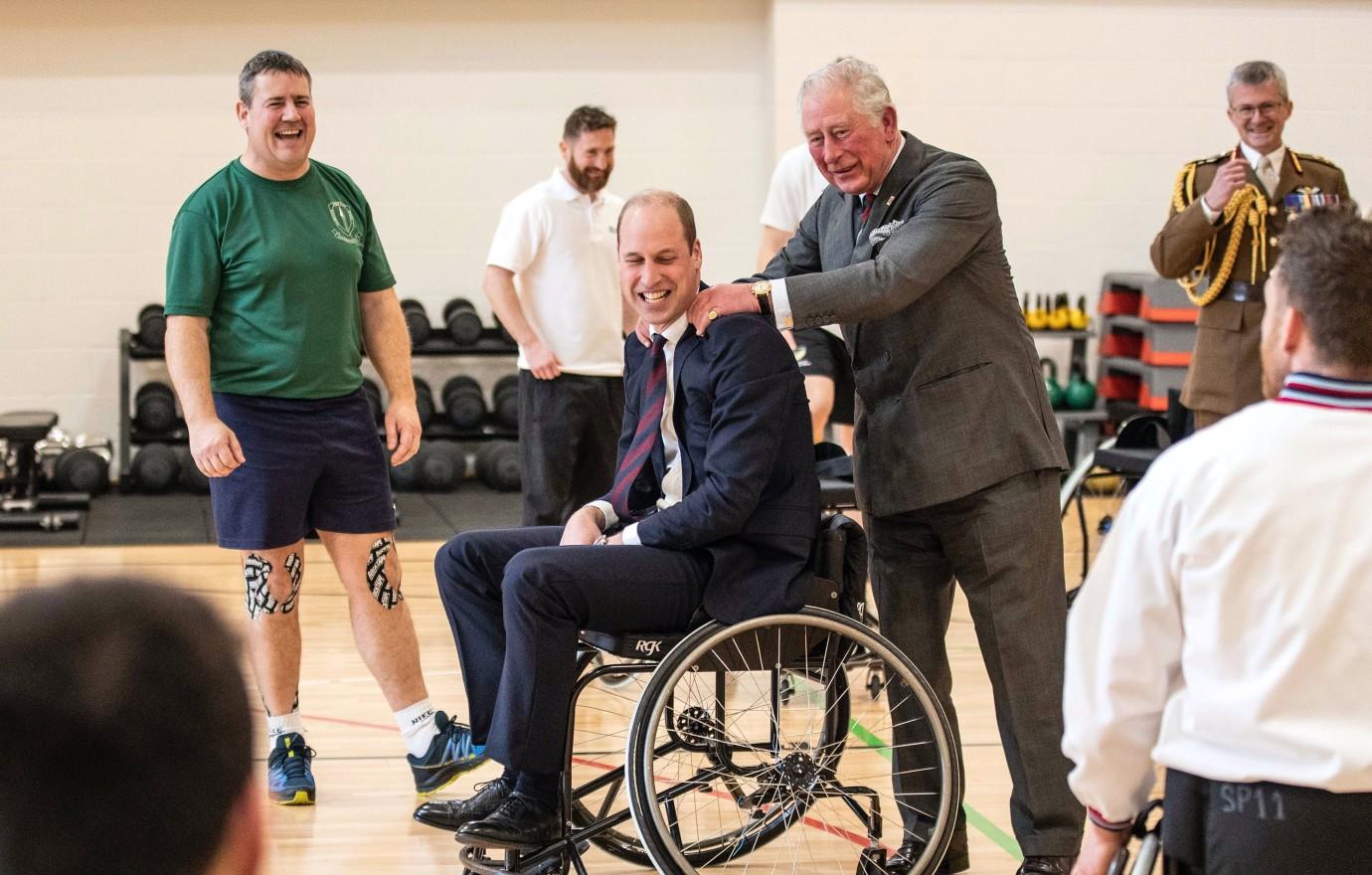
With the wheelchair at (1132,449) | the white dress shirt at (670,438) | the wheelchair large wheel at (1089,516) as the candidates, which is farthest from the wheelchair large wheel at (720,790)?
the wheelchair at (1132,449)

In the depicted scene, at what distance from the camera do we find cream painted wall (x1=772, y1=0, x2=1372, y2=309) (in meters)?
8.16

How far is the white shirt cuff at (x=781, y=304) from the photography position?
2.63 m

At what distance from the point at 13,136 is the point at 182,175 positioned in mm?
897

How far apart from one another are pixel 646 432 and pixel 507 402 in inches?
214

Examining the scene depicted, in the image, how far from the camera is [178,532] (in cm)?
679

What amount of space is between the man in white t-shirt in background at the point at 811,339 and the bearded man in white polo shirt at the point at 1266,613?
8.46 feet

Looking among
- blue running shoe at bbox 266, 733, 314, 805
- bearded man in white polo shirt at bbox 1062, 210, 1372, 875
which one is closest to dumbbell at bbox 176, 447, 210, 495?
blue running shoe at bbox 266, 733, 314, 805

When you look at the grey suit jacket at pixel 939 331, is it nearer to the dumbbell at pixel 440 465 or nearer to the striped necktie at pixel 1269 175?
the striped necktie at pixel 1269 175

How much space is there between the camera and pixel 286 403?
3336 mm

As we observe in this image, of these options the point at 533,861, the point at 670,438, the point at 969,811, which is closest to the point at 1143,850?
the point at 533,861

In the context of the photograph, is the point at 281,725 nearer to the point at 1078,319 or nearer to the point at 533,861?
the point at 533,861

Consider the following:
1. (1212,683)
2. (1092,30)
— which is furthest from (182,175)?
(1212,683)

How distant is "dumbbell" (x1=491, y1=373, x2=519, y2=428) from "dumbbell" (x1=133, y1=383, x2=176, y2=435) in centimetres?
172

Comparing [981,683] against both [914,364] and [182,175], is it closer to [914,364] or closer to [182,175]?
[914,364]
